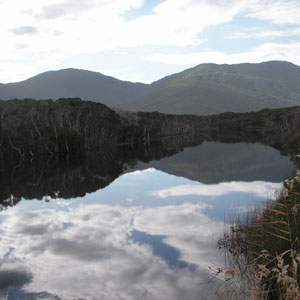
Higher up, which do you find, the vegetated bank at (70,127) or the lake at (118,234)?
the vegetated bank at (70,127)

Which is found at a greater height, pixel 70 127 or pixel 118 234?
pixel 70 127

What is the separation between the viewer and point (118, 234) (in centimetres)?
1689

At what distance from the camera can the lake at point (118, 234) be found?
36.0 feet

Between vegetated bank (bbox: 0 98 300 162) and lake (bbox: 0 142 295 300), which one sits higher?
vegetated bank (bbox: 0 98 300 162)

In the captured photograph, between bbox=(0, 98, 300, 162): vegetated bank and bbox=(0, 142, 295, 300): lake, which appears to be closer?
bbox=(0, 142, 295, 300): lake

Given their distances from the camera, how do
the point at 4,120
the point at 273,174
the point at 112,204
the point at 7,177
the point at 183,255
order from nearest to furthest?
the point at 183,255 < the point at 112,204 < the point at 273,174 < the point at 7,177 < the point at 4,120

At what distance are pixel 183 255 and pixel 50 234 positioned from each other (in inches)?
290

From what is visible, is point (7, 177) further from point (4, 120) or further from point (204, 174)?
point (4, 120)

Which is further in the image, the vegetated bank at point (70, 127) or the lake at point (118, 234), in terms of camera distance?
the vegetated bank at point (70, 127)

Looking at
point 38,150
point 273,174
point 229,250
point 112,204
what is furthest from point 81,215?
point 38,150

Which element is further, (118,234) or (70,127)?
(70,127)

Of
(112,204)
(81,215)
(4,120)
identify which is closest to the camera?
(81,215)

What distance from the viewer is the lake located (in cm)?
1097

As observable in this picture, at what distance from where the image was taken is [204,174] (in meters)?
40.2
